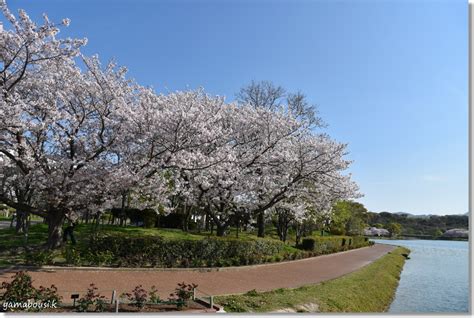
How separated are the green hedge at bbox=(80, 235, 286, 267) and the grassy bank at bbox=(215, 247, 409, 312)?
14.0ft

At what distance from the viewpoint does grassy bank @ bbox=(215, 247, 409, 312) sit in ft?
30.3

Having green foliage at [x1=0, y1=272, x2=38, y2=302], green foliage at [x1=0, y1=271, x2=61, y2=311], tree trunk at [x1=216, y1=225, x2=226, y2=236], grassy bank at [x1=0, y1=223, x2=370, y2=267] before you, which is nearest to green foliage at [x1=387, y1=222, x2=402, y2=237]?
tree trunk at [x1=216, y1=225, x2=226, y2=236]

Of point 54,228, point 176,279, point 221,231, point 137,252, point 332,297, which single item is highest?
point 221,231

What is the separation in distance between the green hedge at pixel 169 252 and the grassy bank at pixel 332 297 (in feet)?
14.0

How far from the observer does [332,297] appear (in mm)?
11492

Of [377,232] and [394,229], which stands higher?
[394,229]

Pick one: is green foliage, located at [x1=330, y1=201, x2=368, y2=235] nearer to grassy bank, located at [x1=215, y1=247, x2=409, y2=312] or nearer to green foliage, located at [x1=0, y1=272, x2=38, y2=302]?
grassy bank, located at [x1=215, y1=247, x2=409, y2=312]

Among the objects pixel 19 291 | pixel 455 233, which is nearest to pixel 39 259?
pixel 19 291

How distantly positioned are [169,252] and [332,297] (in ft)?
20.2

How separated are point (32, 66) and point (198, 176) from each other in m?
7.60

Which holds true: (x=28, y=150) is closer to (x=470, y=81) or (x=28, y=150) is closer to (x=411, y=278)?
(x=470, y=81)

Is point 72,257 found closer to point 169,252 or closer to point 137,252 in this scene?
point 137,252

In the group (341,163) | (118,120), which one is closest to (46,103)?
(118,120)

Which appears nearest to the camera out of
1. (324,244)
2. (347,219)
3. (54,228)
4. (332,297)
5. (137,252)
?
(332,297)
